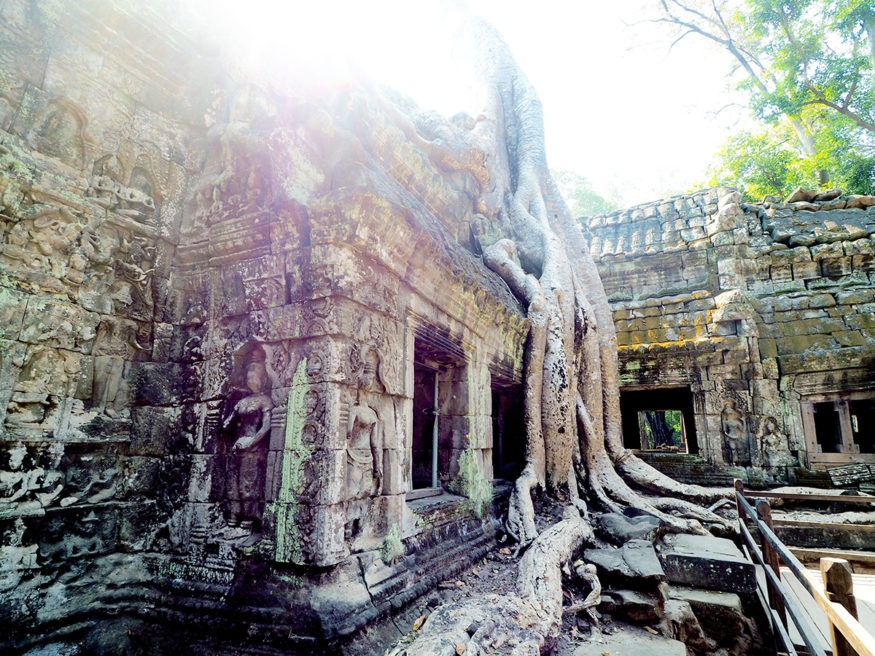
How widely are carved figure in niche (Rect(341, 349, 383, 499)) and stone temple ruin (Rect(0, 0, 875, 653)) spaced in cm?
1

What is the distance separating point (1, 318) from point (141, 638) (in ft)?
5.60

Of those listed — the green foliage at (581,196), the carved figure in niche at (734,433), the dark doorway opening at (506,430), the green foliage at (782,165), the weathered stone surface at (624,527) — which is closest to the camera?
the weathered stone surface at (624,527)

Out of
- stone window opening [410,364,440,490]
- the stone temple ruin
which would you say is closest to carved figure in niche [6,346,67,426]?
the stone temple ruin

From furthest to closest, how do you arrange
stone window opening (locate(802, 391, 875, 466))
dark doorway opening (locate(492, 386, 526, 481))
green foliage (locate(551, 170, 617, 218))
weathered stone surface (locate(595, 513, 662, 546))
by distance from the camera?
green foliage (locate(551, 170, 617, 218))
stone window opening (locate(802, 391, 875, 466))
dark doorway opening (locate(492, 386, 526, 481))
weathered stone surface (locate(595, 513, 662, 546))

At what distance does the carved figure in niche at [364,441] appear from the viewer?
8.15 feet

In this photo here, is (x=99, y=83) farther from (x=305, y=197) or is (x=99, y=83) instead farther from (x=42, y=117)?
(x=305, y=197)

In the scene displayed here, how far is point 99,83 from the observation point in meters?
2.89

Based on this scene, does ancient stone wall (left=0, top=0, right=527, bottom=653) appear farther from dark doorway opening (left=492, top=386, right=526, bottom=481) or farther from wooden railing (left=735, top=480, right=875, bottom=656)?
dark doorway opening (left=492, top=386, right=526, bottom=481)

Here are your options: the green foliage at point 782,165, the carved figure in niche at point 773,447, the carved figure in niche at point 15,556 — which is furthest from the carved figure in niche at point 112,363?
the green foliage at point 782,165

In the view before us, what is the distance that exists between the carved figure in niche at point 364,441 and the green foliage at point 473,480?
4.76ft

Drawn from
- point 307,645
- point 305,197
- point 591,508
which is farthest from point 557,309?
point 307,645

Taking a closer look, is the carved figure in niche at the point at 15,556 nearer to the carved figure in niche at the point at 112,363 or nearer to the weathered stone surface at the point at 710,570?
the carved figure in niche at the point at 112,363

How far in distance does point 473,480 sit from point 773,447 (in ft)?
18.8

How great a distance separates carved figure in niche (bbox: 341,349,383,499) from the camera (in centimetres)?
248
